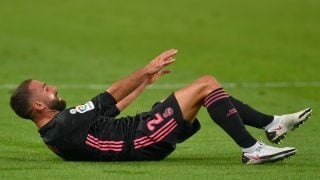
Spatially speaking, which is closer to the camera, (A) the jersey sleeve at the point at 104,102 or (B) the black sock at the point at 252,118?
(A) the jersey sleeve at the point at 104,102

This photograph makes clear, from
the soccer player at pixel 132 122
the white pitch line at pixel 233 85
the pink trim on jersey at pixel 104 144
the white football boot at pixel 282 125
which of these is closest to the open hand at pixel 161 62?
A: the soccer player at pixel 132 122

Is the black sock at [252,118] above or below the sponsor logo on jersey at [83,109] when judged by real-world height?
below

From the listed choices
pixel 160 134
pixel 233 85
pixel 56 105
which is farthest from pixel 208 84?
pixel 233 85

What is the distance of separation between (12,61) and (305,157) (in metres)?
11.3

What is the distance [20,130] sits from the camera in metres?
13.1

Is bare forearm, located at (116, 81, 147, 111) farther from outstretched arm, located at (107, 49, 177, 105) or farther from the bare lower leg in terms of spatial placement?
the bare lower leg

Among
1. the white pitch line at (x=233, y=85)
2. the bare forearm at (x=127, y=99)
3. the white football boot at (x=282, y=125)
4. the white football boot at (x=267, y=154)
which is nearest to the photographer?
the white football boot at (x=267, y=154)

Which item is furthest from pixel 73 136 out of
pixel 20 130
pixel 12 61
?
pixel 12 61

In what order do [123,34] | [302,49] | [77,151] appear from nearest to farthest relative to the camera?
[77,151]
[302,49]
[123,34]

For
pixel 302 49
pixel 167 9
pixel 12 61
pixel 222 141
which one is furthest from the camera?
pixel 167 9

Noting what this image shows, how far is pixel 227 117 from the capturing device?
33.7 ft

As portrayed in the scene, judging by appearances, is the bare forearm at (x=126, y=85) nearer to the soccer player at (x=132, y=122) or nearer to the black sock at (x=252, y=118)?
the soccer player at (x=132, y=122)

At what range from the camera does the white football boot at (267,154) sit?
33.4 feet

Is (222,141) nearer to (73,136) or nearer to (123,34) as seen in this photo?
(73,136)
